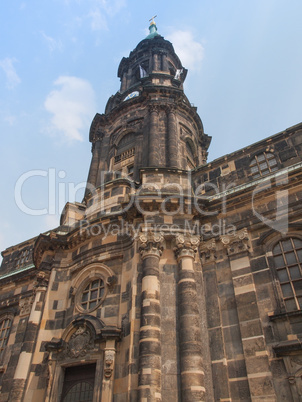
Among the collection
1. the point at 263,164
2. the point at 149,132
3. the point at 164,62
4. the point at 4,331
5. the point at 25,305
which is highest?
the point at 164,62

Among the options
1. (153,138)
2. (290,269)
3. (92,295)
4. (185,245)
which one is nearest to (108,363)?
(92,295)

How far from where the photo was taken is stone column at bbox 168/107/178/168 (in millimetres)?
20681

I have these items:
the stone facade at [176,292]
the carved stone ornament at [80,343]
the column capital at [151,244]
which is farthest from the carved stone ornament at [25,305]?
the column capital at [151,244]

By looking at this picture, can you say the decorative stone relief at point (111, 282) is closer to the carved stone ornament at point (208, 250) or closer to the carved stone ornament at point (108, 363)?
the carved stone ornament at point (108, 363)

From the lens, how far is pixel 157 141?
21500 millimetres

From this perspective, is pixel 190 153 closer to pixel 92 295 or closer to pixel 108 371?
pixel 92 295

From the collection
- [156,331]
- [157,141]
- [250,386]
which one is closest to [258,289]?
[250,386]

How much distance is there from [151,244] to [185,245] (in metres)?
1.28

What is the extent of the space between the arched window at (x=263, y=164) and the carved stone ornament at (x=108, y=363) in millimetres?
9367

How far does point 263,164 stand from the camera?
15.4m

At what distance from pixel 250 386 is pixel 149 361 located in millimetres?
3047

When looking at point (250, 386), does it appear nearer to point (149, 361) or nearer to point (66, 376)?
point (149, 361)

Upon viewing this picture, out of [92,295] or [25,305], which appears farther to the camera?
A: [25,305]

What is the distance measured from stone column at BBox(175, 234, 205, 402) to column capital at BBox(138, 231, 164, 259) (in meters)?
0.65
